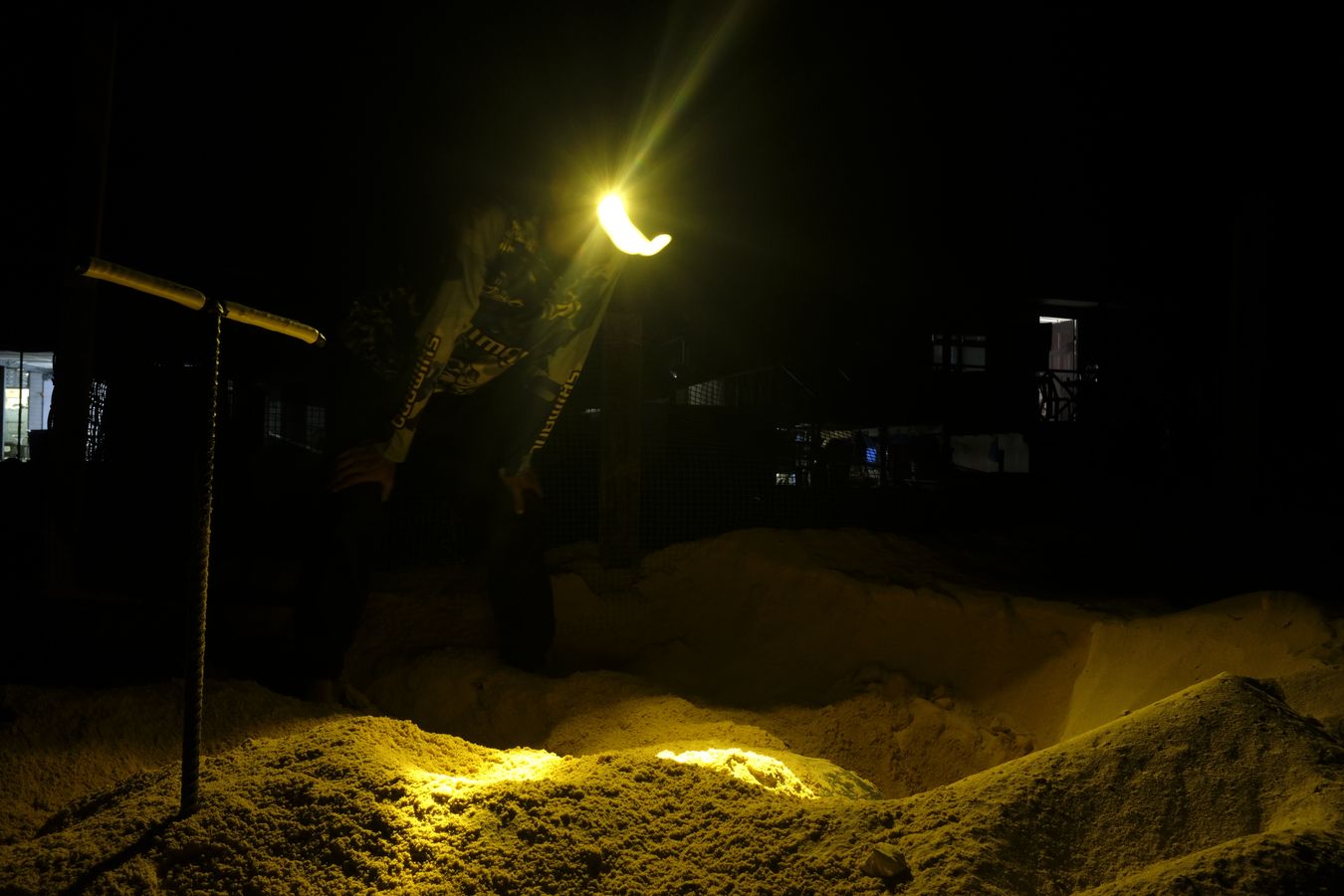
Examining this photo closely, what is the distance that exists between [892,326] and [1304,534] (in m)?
6.51

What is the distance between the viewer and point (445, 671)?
3.53 metres

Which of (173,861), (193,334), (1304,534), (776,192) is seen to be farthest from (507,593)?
(1304,534)

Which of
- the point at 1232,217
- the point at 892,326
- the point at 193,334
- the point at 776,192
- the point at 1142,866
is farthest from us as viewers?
the point at 892,326

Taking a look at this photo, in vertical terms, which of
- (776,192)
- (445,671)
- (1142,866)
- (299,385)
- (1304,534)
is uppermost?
(776,192)

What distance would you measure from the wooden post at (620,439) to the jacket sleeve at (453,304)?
6.73 feet

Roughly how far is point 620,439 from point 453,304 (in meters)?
2.28

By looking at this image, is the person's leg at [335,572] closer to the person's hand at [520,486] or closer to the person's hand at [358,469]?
the person's hand at [358,469]

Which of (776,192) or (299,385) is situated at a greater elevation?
(776,192)

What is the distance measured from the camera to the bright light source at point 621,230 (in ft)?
9.76

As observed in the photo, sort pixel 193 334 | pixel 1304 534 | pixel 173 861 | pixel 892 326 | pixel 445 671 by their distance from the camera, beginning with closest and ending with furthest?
pixel 173 861
pixel 445 671
pixel 1304 534
pixel 193 334
pixel 892 326

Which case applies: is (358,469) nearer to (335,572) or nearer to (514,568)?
(335,572)

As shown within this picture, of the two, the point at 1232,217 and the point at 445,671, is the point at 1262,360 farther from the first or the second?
the point at 445,671

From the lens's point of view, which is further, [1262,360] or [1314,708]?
[1262,360]

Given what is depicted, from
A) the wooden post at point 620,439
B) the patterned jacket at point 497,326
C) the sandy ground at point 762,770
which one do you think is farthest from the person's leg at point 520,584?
the wooden post at point 620,439
